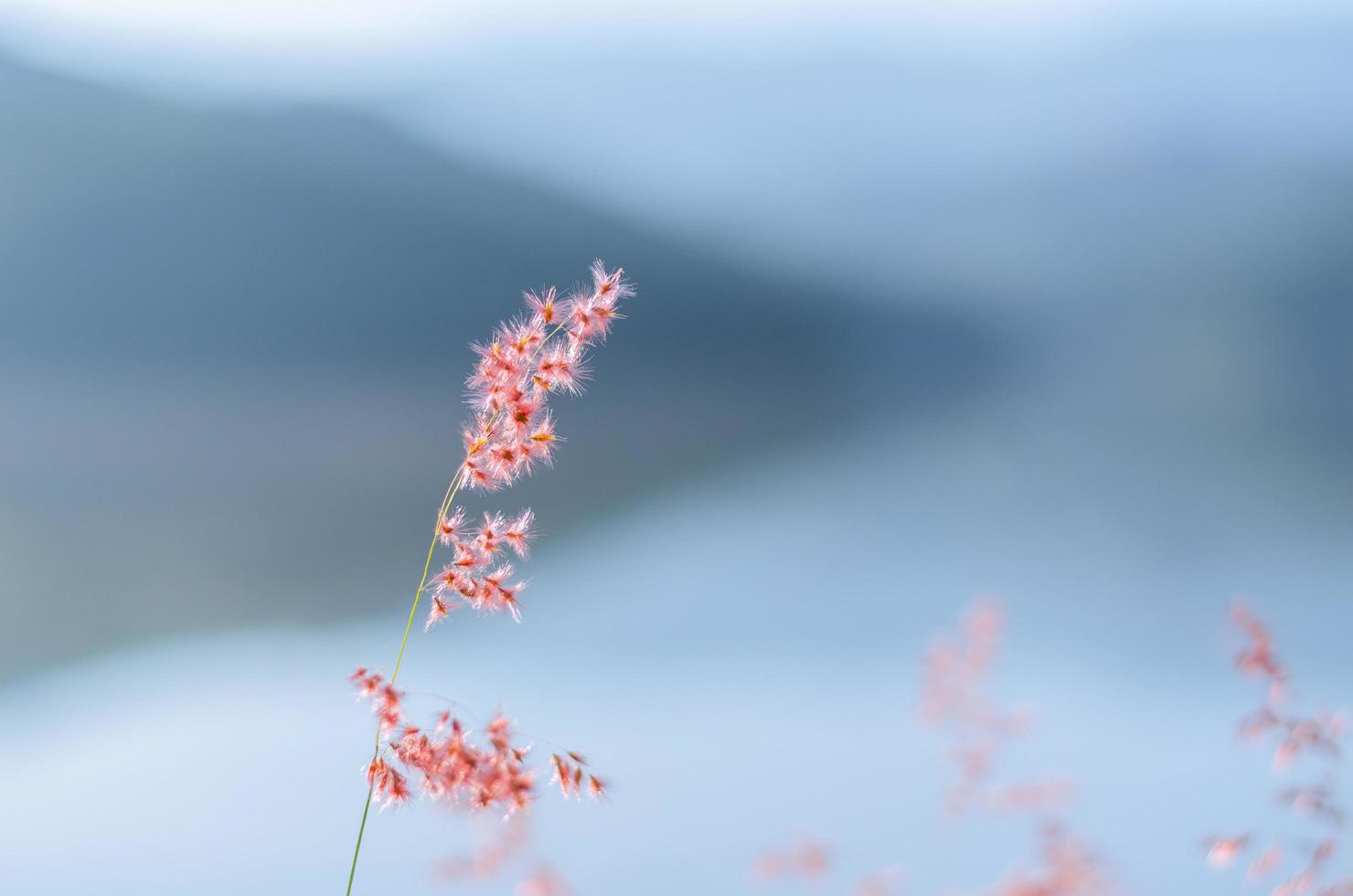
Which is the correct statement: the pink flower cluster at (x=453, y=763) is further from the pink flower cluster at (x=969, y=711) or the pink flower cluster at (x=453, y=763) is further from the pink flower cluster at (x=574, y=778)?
the pink flower cluster at (x=969, y=711)

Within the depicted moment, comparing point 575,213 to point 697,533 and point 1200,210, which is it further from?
point 1200,210

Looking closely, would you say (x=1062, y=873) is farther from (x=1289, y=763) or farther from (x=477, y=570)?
(x=477, y=570)

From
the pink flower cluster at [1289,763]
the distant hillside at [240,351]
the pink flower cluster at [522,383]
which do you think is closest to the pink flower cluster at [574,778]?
the pink flower cluster at [522,383]

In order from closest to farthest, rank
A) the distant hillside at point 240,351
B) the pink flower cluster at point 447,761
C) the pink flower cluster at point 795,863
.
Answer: the pink flower cluster at point 447,761 < the pink flower cluster at point 795,863 < the distant hillside at point 240,351

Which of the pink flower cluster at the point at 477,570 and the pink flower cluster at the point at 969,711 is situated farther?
the pink flower cluster at the point at 969,711

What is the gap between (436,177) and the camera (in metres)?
1.98

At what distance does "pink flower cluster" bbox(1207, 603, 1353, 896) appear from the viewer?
548 mm

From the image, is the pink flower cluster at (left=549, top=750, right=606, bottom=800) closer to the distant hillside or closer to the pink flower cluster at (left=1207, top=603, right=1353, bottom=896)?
the pink flower cluster at (left=1207, top=603, right=1353, bottom=896)

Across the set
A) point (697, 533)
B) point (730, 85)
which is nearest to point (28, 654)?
point (697, 533)

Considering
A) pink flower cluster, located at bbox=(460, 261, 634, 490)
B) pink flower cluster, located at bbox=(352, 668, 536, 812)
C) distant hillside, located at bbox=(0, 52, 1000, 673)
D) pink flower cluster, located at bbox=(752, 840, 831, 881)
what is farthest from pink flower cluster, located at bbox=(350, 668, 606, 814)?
distant hillside, located at bbox=(0, 52, 1000, 673)

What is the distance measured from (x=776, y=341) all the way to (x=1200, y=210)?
1.07 meters

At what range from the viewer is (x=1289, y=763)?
0.57 meters

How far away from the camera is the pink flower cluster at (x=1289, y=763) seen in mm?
548

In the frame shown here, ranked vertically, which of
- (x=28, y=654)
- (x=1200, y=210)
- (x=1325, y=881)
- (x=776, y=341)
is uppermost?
(x=1200, y=210)
